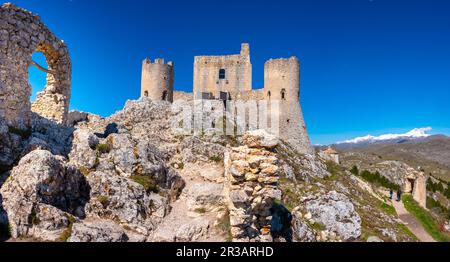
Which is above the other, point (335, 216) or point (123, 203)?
point (123, 203)

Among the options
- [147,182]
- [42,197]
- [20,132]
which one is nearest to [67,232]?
[42,197]

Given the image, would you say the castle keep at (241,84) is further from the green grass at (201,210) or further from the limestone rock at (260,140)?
the limestone rock at (260,140)

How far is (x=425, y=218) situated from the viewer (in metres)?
27.8

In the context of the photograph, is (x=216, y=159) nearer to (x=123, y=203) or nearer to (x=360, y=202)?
(x=123, y=203)

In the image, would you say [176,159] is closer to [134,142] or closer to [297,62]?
[134,142]

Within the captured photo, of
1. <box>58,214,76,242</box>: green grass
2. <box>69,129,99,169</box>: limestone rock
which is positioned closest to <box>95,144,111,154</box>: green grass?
<box>69,129,99,169</box>: limestone rock

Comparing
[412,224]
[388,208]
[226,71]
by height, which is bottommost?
[412,224]

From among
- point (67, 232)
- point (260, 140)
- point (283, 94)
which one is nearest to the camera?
point (67, 232)

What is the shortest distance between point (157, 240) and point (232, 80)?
2896 centimetres

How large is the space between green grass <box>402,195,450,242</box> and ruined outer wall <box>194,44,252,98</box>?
1893 centimetres

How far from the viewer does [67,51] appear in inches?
603

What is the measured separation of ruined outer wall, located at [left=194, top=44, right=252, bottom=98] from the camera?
1510 inches

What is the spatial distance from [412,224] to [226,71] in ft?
76.7

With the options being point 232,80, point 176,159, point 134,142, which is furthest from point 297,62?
point 134,142
